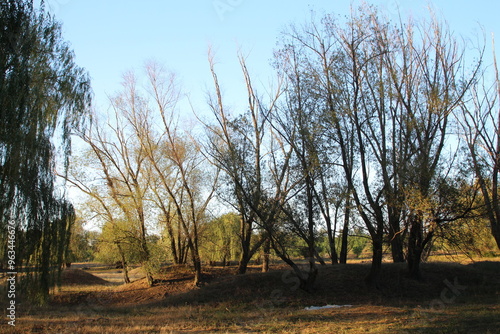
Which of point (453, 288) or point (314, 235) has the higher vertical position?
point (314, 235)

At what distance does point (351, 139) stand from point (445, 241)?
4728mm

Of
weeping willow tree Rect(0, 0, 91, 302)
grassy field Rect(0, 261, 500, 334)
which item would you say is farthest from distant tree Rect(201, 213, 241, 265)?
weeping willow tree Rect(0, 0, 91, 302)

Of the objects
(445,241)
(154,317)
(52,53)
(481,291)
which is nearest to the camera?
(52,53)

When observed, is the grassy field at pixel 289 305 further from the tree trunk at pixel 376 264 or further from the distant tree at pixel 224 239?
the distant tree at pixel 224 239

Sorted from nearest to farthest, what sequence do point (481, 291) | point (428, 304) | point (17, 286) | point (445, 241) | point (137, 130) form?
point (17, 286)
point (428, 304)
point (445, 241)
point (481, 291)
point (137, 130)

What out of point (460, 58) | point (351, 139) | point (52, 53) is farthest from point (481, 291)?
point (52, 53)

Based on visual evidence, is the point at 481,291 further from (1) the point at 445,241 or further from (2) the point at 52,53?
(2) the point at 52,53

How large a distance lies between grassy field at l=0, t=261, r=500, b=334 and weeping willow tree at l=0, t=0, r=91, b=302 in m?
1.70

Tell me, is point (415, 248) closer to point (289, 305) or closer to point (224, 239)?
point (289, 305)

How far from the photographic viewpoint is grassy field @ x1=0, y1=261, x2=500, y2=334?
29.8 ft

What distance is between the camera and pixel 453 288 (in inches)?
583

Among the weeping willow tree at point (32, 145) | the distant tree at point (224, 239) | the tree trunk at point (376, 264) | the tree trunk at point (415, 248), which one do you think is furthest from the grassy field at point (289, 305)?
the distant tree at point (224, 239)

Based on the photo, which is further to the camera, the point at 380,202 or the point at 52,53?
the point at 380,202

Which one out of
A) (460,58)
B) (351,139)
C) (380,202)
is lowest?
(380,202)
